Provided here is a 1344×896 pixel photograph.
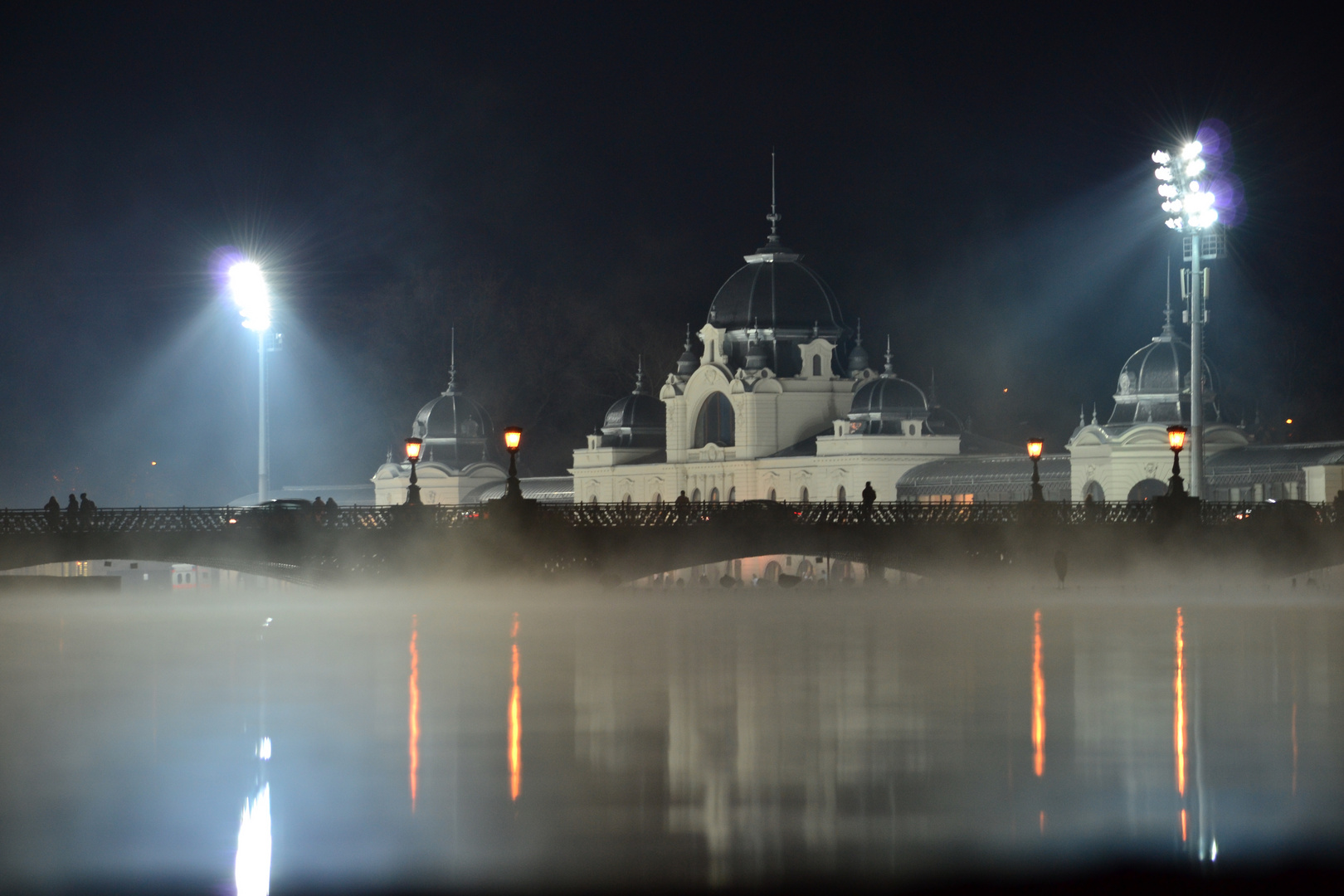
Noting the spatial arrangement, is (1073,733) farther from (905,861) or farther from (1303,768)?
(905,861)

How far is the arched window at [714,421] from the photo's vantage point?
4003 inches

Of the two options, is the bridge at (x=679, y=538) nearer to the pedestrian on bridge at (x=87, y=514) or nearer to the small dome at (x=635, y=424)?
the pedestrian on bridge at (x=87, y=514)

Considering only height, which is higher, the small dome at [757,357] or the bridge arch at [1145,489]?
the small dome at [757,357]

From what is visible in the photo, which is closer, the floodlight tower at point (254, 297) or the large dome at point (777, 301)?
the floodlight tower at point (254, 297)

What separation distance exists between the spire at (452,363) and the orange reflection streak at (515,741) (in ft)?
287

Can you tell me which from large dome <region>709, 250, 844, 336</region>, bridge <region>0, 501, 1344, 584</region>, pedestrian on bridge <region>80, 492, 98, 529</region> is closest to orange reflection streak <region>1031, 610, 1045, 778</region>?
bridge <region>0, 501, 1344, 584</region>

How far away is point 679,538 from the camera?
40.8 m

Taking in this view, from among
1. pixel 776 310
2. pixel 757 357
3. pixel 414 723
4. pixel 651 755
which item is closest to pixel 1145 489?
pixel 757 357

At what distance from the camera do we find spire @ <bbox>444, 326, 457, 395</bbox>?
105875 millimetres

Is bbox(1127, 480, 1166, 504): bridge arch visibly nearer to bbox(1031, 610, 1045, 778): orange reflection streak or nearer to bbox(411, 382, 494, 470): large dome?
bbox(411, 382, 494, 470): large dome

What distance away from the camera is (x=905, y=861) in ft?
33.5

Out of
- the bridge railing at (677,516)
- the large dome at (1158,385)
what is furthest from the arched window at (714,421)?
the bridge railing at (677,516)

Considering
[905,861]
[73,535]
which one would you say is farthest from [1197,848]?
[73,535]

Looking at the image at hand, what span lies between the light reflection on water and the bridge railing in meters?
14.9
